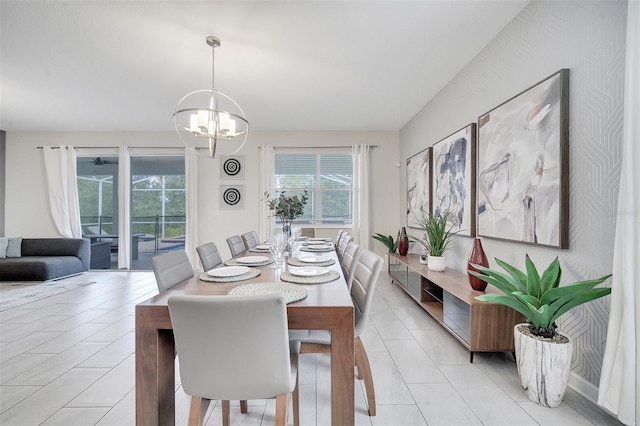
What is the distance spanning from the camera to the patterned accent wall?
1.39m

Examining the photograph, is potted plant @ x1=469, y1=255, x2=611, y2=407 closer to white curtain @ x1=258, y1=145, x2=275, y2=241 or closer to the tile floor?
the tile floor

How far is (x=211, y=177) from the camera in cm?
504

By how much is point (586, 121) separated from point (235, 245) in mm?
2845

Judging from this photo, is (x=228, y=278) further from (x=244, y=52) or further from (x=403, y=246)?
(x=403, y=246)

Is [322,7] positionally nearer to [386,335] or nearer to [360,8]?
[360,8]

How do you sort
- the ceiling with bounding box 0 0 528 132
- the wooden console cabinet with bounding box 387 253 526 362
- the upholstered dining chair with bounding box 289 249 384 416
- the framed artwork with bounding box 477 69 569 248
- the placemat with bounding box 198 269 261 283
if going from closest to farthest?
the upholstered dining chair with bounding box 289 249 384 416
the placemat with bounding box 198 269 261 283
the framed artwork with bounding box 477 69 569 248
the wooden console cabinet with bounding box 387 253 526 362
the ceiling with bounding box 0 0 528 132

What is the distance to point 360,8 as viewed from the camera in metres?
1.97

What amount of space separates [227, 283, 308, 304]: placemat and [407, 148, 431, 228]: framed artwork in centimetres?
288

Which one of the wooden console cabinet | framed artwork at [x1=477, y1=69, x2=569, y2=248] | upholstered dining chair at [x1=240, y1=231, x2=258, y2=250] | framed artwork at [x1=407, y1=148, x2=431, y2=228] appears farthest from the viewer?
framed artwork at [x1=407, y1=148, x2=431, y2=228]

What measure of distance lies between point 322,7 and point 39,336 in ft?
11.8

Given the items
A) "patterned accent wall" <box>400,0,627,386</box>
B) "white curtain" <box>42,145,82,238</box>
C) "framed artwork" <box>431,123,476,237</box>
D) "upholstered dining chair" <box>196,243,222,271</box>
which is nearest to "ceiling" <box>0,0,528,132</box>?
"patterned accent wall" <box>400,0,627,386</box>

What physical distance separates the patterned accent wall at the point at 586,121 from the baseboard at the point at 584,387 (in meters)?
0.03

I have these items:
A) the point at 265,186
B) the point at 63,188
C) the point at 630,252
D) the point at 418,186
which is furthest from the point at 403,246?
the point at 63,188

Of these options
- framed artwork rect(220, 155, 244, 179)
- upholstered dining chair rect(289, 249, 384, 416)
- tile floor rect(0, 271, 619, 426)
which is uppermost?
framed artwork rect(220, 155, 244, 179)
